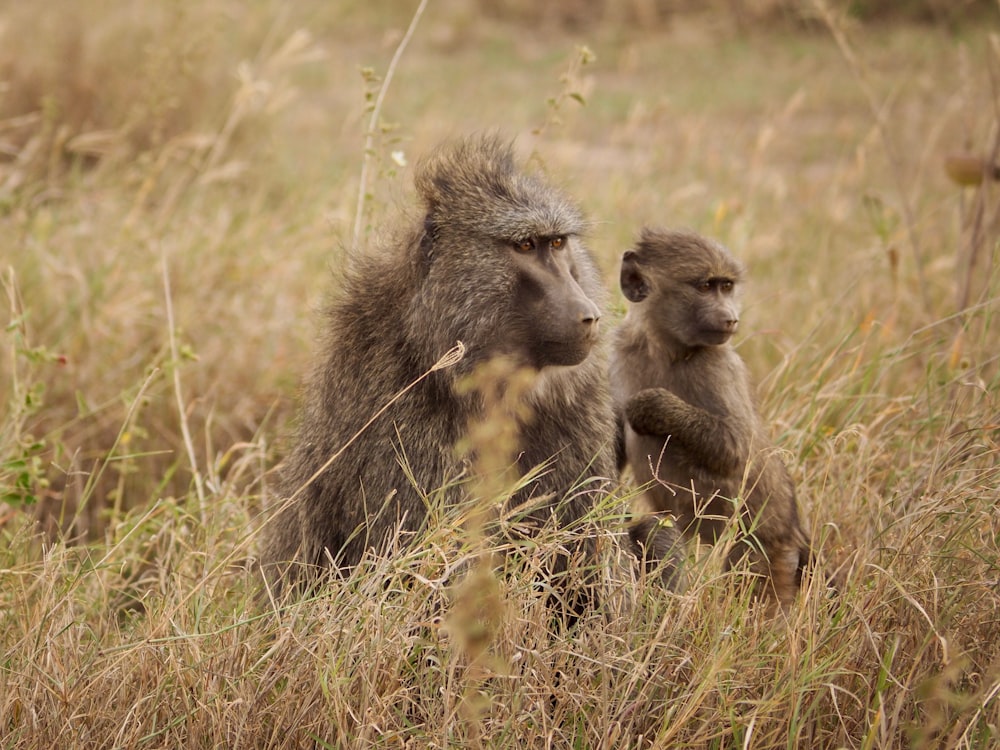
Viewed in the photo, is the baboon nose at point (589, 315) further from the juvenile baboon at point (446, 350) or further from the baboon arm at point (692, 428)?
the baboon arm at point (692, 428)

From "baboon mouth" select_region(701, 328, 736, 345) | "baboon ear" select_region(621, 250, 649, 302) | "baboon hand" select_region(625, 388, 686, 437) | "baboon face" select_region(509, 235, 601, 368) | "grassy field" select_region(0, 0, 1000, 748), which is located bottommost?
"grassy field" select_region(0, 0, 1000, 748)

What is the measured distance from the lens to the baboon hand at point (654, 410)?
261 centimetres

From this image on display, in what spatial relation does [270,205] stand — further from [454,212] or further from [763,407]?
[454,212]

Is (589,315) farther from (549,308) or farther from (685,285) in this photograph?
(685,285)

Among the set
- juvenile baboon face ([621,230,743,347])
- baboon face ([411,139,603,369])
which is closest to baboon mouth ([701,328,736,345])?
juvenile baboon face ([621,230,743,347])

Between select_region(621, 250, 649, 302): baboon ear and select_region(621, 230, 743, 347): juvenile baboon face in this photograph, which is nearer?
select_region(621, 230, 743, 347): juvenile baboon face

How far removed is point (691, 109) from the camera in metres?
9.77

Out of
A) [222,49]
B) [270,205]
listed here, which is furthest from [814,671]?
[222,49]

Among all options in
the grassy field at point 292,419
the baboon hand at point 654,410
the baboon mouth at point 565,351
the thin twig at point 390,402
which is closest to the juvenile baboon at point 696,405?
the baboon hand at point 654,410

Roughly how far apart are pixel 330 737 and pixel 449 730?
25 cm

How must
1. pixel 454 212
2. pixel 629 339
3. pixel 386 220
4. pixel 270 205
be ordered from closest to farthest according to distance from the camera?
1. pixel 454 212
2. pixel 386 220
3. pixel 629 339
4. pixel 270 205

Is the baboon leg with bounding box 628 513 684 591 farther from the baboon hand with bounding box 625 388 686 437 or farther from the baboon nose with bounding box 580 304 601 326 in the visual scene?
the baboon nose with bounding box 580 304 601 326

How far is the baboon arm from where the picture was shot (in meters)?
2.61

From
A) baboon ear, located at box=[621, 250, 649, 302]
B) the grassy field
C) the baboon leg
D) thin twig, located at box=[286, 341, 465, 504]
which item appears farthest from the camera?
baboon ear, located at box=[621, 250, 649, 302]
